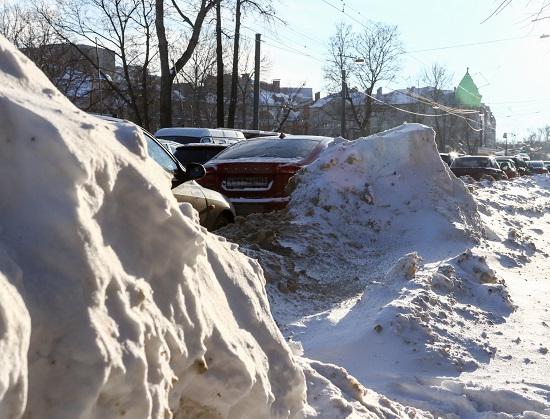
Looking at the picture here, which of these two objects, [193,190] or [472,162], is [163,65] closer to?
[472,162]

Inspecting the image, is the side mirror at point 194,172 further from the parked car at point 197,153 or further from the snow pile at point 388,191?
the parked car at point 197,153

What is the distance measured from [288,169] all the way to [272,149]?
751 millimetres

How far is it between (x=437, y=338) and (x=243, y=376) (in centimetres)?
337

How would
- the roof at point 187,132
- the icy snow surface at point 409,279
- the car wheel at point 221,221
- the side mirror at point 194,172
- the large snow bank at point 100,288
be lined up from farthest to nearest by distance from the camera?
1. the roof at point 187,132
2. the car wheel at point 221,221
3. the side mirror at point 194,172
4. the icy snow surface at point 409,279
5. the large snow bank at point 100,288

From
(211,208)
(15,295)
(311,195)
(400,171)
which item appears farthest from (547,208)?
(15,295)

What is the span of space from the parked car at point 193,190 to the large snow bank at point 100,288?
4.07 metres

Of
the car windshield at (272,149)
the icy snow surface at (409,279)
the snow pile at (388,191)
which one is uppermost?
the car windshield at (272,149)

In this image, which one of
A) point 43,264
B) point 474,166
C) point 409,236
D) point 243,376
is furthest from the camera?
point 474,166

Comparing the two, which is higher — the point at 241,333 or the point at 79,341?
the point at 79,341

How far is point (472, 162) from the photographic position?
32.6 m

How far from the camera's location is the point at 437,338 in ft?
19.1

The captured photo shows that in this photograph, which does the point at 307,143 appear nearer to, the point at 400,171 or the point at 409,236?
the point at 400,171

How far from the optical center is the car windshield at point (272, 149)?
10734mm

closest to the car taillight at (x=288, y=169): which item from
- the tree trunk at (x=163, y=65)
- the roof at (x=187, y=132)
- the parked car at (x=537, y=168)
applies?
the roof at (x=187, y=132)
